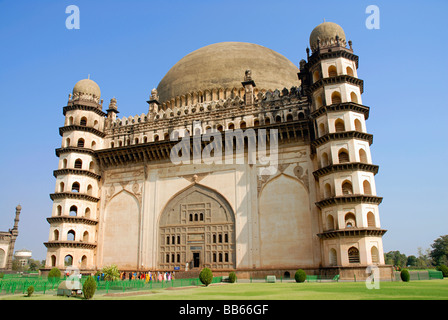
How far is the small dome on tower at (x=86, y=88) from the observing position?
31.8 meters

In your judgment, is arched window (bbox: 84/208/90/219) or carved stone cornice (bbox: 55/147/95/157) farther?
carved stone cornice (bbox: 55/147/95/157)

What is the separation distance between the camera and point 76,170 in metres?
29.0

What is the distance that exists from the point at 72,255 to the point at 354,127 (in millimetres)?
21642

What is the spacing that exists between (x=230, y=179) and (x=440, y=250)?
43.0m

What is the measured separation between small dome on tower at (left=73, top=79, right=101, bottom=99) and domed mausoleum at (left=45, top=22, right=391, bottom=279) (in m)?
0.10

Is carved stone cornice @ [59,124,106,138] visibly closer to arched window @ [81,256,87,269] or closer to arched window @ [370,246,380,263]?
arched window @ [81,256,87,269]

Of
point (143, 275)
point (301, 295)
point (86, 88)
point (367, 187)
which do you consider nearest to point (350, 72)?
point (367, 187)

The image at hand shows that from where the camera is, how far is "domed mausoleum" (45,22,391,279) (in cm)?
2248

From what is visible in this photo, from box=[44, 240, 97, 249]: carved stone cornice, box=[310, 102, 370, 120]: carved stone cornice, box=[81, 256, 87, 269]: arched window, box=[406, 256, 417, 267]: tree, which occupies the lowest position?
box=[406, 256, 417, 267]: tree

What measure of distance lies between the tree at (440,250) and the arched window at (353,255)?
38566 mm

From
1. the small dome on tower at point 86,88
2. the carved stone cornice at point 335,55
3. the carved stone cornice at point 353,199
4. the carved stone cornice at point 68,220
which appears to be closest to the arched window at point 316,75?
the carved stone cornice at point 335,55

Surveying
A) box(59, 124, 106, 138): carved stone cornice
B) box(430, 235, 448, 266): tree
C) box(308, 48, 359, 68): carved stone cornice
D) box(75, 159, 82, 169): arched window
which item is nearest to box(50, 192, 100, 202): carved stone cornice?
box(75, 159, 82, 169): arched window
